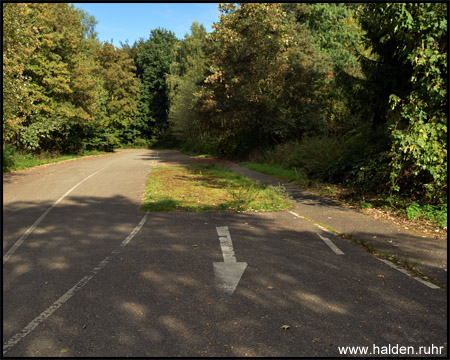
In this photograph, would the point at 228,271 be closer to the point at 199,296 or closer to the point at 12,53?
the point at 199,296

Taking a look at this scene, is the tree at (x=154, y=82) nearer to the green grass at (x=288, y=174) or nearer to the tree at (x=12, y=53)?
the green grass at (x=288, y=174)

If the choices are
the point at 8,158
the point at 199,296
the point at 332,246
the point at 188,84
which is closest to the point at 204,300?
the point at 199,296

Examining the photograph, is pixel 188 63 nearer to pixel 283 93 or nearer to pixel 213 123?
A: pixel 213 123

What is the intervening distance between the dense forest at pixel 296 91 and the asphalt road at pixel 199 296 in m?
4.74

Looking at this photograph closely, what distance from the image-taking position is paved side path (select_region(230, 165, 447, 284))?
6.36 m

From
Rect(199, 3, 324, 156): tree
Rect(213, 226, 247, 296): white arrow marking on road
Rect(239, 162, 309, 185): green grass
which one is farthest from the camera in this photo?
Rect(199, 3, 324, 156): tree

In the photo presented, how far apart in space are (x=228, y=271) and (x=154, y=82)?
8351 cm

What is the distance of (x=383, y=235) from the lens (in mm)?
8227

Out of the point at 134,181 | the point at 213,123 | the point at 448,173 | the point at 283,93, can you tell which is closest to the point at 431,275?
the point at 448,173

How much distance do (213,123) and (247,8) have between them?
10.8m

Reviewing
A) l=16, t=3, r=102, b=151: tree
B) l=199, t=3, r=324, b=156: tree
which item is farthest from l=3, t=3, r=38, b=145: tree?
l=199, t=3, r=324, b=156: tree

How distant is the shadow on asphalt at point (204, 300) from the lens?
12.1 ft

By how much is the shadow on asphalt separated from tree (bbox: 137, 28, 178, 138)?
75547 mm

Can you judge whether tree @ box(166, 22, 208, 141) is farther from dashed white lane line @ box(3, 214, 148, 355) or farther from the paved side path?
dashed white lane line @ box(3, 214, 148, 355)
